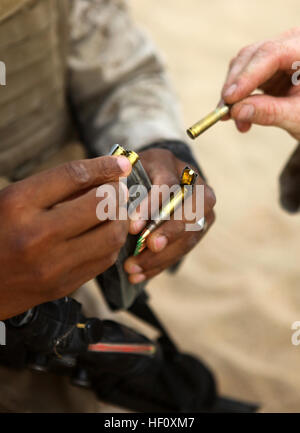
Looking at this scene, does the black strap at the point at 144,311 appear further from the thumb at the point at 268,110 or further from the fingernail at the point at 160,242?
the thumb at the point at 268,110

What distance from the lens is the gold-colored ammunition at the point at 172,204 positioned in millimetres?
719

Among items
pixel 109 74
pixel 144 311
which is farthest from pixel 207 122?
pixel 109 74

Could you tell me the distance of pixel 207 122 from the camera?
0.77m

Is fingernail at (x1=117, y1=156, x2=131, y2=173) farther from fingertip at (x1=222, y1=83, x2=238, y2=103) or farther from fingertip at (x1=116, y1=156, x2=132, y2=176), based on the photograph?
fingertip at (x1=222, y1=83, x2=238, y2=103)

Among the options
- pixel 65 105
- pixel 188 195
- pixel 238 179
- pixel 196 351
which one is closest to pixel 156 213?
pixel 188 195

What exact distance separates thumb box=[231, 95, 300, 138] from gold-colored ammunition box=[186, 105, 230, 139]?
0.06 feet

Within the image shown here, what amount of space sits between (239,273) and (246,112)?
86 centimetres

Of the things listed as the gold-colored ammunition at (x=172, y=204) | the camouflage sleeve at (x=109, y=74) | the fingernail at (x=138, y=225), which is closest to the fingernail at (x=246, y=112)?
the gold-colored ammunition at (x=172, y=204)

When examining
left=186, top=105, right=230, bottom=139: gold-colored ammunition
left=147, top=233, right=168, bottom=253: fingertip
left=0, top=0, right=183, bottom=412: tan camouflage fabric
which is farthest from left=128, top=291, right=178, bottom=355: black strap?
left=186, top=105, right=230, bottom=139: gold-colored ammunition

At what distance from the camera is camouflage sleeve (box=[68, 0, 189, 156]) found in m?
1.22

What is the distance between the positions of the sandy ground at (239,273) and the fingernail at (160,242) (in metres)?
0.63

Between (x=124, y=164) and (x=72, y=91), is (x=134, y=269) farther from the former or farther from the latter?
(x=72, y=91)

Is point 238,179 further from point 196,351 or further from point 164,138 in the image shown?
point 164,138
